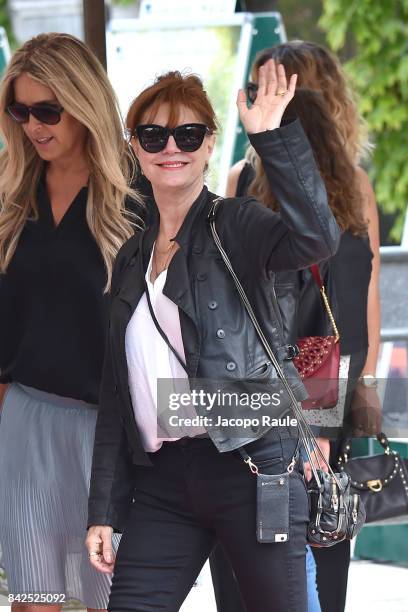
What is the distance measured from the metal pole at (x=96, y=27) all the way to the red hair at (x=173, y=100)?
170 cm

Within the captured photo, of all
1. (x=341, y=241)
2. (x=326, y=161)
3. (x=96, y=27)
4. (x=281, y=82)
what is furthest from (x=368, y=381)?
(x=96, y=27)

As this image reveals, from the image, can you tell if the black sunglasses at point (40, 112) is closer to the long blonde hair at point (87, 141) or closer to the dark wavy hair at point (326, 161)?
the long blonde hair at point (87, 141)

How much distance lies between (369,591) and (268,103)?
11.2 feet

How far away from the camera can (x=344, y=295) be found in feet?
12.9

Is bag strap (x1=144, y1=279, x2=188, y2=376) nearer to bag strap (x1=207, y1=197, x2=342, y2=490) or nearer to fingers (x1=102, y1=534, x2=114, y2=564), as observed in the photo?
bag strap (x1=207, y1=197, x2=342, y2=490)

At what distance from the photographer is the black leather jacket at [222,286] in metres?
2.60

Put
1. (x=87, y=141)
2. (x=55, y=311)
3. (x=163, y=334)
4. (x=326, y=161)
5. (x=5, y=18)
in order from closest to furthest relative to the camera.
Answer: (x=163, y=334) < (x=55, y=311) < (x=87, y=141) < (x=326, y=161) < (x=5, y=18)

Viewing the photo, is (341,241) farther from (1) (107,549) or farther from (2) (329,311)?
(1) (107,549)

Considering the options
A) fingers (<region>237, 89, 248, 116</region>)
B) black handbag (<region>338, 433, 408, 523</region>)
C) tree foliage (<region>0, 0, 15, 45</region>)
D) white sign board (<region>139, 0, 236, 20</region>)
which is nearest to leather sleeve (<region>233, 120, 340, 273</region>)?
fingers (<region>237, 89, 248, 116</region>)

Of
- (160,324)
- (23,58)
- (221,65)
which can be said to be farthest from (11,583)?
(221,65)

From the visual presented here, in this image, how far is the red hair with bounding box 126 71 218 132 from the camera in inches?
114

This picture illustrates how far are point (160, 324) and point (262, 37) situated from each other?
13.4ft

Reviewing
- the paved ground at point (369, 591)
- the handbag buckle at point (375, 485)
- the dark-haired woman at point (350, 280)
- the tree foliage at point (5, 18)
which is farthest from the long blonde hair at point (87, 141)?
the tree foliage at point (5, 18)

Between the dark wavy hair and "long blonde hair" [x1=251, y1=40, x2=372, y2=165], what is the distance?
316mm
